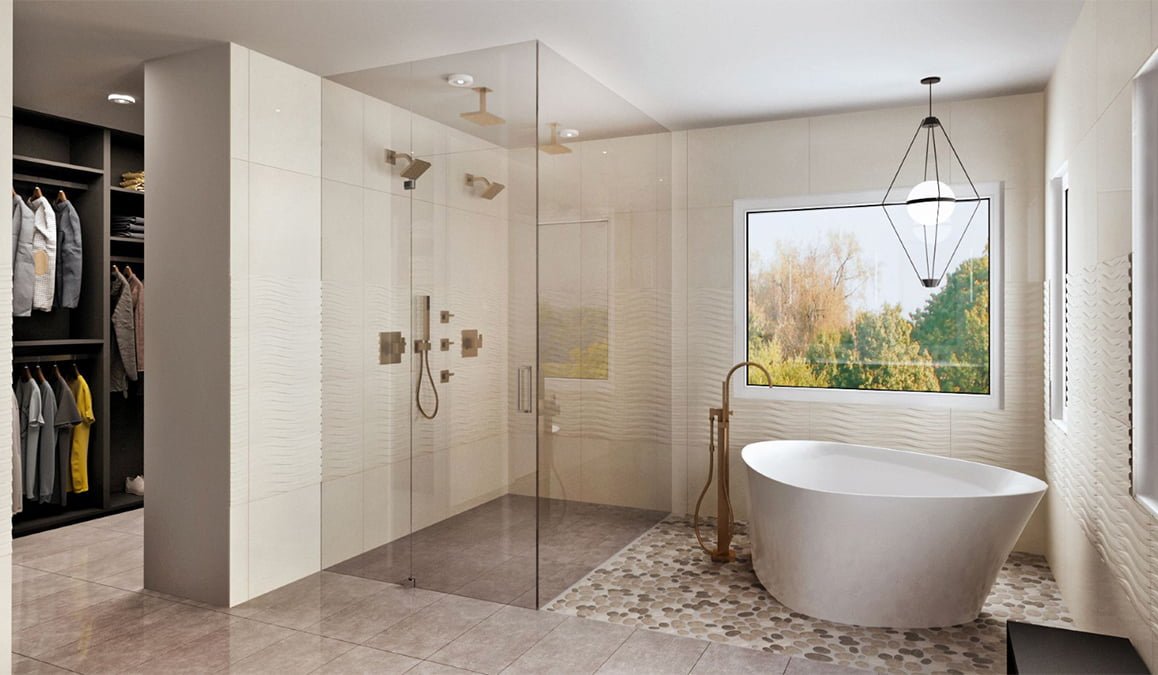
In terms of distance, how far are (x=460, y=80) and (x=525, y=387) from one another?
1428 mm

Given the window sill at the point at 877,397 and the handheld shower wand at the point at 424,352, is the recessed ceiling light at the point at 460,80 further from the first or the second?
Result: the window sill at the point at 877,397

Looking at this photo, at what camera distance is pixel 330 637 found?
3.26 metres

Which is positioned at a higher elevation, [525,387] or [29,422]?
[525,387]

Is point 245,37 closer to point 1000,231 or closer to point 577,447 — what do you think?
point 577,447

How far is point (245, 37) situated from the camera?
11.4 ft

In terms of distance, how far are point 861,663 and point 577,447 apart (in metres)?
1.53

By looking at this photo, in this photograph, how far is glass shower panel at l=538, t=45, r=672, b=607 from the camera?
361 cm

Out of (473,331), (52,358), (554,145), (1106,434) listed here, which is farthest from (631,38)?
(52,358)

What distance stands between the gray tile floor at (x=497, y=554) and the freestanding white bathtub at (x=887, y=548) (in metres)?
0.92

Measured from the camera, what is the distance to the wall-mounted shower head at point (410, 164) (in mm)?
3668

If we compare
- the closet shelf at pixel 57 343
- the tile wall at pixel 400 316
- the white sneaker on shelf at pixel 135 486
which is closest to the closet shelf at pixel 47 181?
the closet shelf at pixel 57 343

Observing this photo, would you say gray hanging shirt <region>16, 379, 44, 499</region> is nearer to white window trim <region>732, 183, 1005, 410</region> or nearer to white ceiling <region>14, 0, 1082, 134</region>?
white ceiling <region>14, 0, 1082, 134</region>

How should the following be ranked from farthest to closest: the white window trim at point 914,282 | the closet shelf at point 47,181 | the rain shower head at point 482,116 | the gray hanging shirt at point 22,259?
the closet shelf at point 47,181 < the gray hanging shirt at point 22,259 < the white window trim at point 914,282 < the rain shower head at point 482,116

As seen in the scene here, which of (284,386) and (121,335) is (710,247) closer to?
(284,386)
